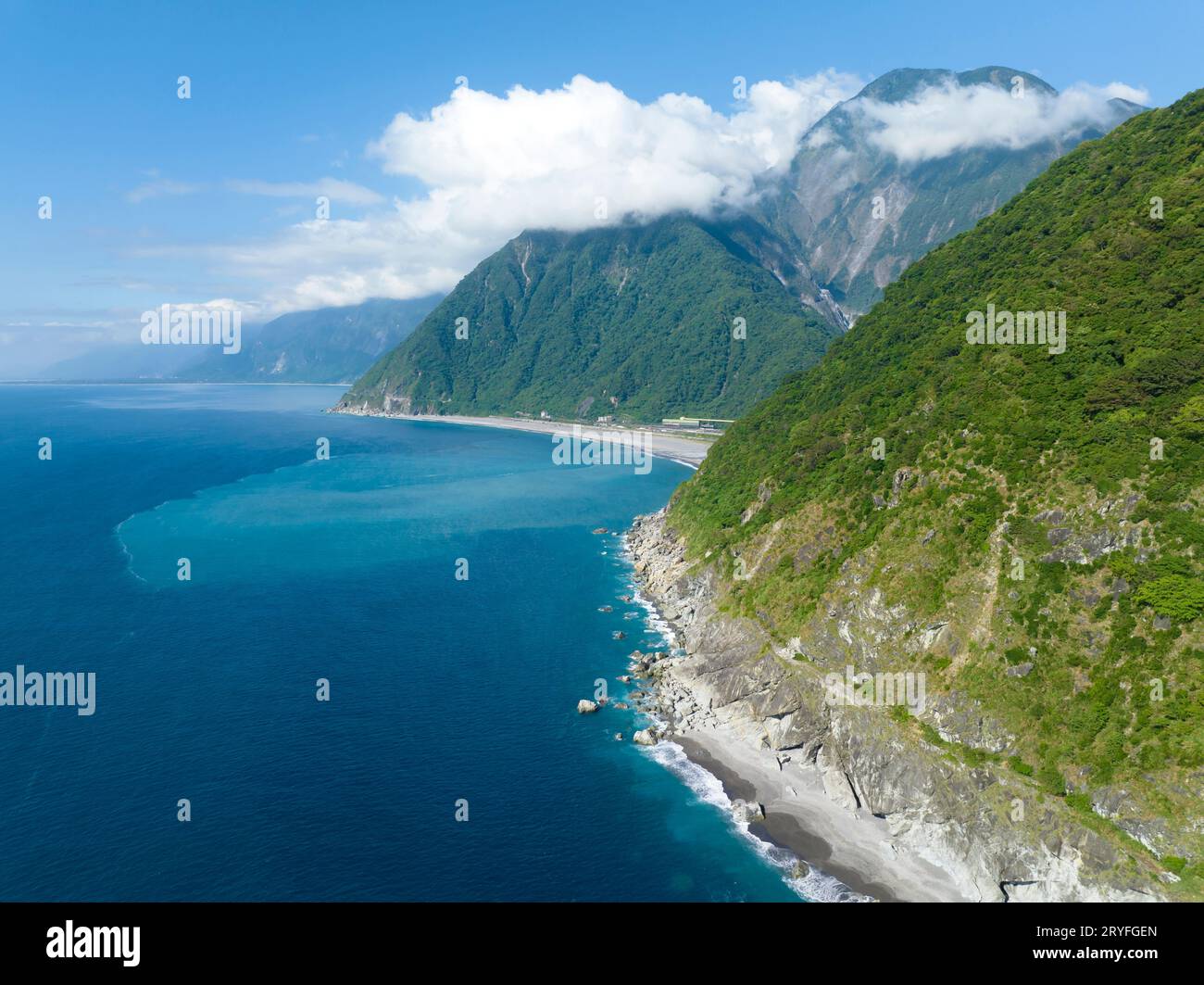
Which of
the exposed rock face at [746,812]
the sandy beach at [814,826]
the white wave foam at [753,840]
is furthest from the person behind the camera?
the exposed rock face at [746,812]

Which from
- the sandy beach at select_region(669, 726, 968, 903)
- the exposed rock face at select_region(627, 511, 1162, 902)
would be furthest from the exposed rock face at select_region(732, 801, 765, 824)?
the exposed rock face at select_region(627, 511, 1162, 902)

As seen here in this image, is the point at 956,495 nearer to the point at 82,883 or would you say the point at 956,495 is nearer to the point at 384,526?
the point at 82,883

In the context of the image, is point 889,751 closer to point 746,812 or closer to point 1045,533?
point 746,812

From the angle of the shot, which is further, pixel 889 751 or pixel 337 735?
pixel 337 735

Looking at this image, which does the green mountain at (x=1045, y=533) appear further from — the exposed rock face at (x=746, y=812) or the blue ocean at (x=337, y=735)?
the blue ocean at (x=337, y=735)

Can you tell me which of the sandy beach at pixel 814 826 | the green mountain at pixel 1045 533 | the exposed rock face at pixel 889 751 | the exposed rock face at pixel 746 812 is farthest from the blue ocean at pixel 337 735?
the green mountain at pixel 1045 533

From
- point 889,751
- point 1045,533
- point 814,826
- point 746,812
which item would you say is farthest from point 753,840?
point 1045,533

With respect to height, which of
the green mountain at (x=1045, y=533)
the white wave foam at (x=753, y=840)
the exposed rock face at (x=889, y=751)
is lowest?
the white wave foam at (x=753, y=840)
